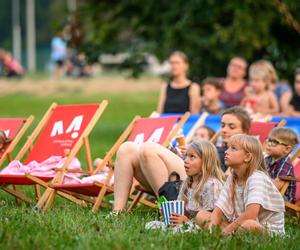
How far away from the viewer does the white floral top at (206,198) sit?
830 cm

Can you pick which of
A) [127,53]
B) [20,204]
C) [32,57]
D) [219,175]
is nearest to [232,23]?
[127,53]

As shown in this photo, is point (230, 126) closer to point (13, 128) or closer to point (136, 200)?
point (136, 200)

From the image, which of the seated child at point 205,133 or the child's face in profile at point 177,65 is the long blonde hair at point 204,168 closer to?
the seated child at point 205,133

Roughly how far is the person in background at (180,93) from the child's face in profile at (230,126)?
354 cm

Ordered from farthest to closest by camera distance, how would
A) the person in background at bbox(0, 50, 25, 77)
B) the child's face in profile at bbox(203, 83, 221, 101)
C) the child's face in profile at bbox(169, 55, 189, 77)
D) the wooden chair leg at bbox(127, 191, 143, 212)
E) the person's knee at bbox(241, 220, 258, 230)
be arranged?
the person in background at bbox(0, 50, 25, 77), the child's face in profile at bbox(169, 55, 189, 77), the child's face in profile at bbox(203, 83, 221, 101), the wooden chair leg at bbox(127, 191, 143, 212), the person's knee at bbox(241, 220, 258, 230)

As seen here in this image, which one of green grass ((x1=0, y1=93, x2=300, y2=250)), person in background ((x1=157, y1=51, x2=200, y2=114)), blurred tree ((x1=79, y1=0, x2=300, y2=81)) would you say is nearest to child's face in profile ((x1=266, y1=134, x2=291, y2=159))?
green grass ((x1=0, y1=93, x2=300, y2=250))

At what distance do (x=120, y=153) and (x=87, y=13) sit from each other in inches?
463

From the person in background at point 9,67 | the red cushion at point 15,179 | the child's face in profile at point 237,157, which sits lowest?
the person in background at point 9,67

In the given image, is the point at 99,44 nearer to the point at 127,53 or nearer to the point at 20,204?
the point at 127,53

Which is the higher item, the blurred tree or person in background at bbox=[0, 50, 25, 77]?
the blurred tree

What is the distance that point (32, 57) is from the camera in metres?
69.3

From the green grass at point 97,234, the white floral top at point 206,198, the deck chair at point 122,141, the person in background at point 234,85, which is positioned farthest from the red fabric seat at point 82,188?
the person in background at point 234,85

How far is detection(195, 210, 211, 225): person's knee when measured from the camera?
788 cm

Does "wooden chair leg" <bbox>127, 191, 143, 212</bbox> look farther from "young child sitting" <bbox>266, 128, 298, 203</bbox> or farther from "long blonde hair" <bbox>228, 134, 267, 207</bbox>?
"long blonde hair" <bbox>228, 134, 267, 207</bbox>
